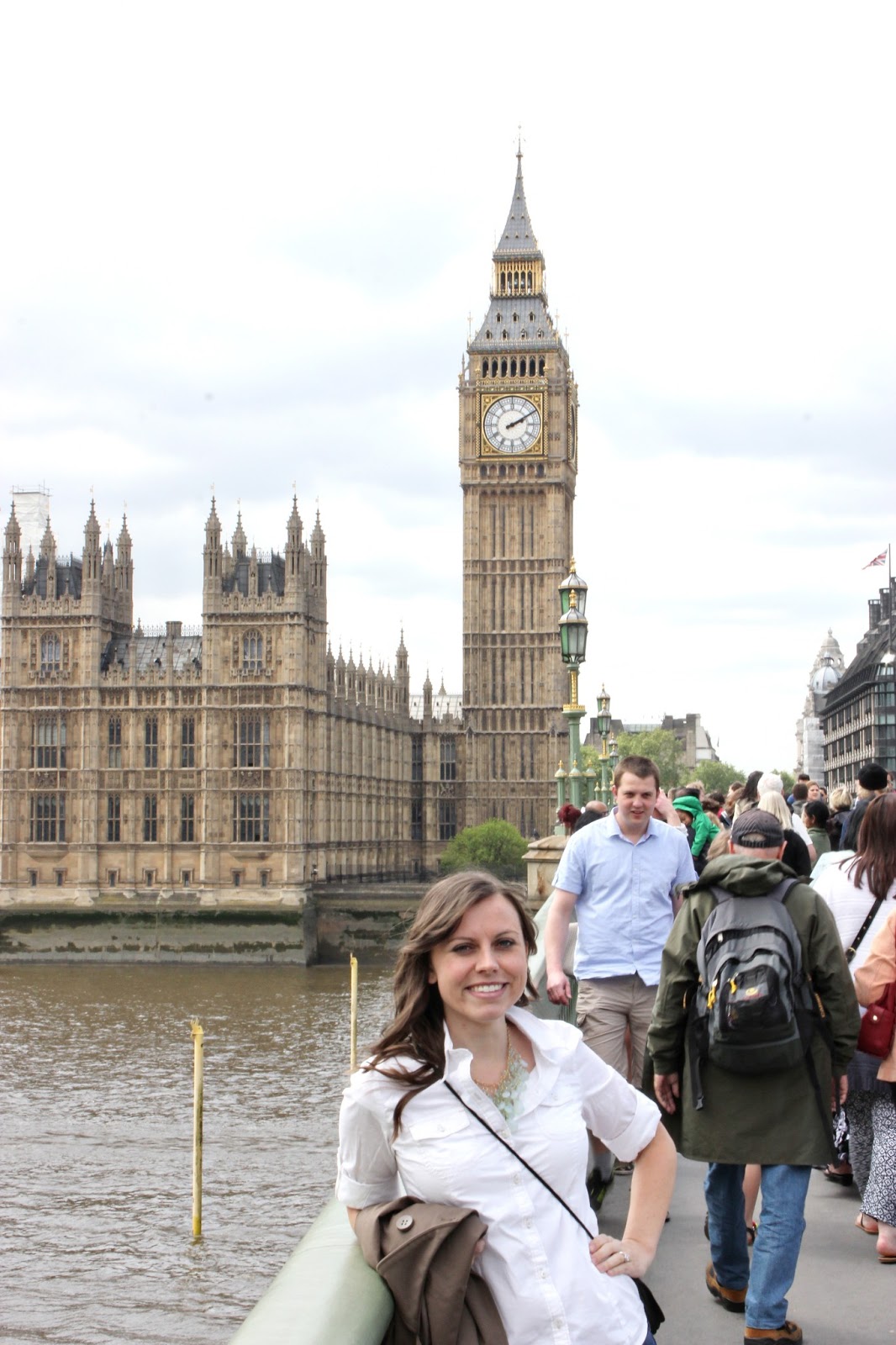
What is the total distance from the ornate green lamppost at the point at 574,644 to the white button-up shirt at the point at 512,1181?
1451 cm

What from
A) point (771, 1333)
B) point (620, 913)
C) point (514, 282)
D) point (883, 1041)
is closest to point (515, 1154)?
point (771, 1333)

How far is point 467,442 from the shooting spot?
7800cm

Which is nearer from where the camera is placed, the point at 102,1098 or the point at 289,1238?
the point at 289,1238

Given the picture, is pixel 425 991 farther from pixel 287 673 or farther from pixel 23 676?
pixel 23 676

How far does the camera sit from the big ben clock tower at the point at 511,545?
76438 millimetres

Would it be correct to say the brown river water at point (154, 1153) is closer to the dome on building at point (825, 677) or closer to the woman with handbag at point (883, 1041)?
the woman with handbag at point (883, 1041)

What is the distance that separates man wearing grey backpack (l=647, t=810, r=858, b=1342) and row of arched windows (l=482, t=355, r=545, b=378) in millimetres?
74995

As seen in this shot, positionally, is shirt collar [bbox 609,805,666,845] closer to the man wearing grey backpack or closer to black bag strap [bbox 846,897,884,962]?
black bag strap [bbox 846,897,884,962]

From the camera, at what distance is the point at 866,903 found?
647 cm

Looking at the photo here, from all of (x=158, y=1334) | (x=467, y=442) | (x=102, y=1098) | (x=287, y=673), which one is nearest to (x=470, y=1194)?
(x=158, y=1334)

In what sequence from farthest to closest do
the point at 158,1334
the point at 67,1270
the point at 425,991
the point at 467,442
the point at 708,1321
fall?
the point at 467,442 < the point at 67,1270 < the point at 158,1334 < the point at 708,1321 < the point at 425,991

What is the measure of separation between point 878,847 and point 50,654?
196ft

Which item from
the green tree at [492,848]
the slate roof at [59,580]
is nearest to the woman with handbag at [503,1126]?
the slate roof at [59,580]

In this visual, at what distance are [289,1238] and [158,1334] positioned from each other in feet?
12.6
